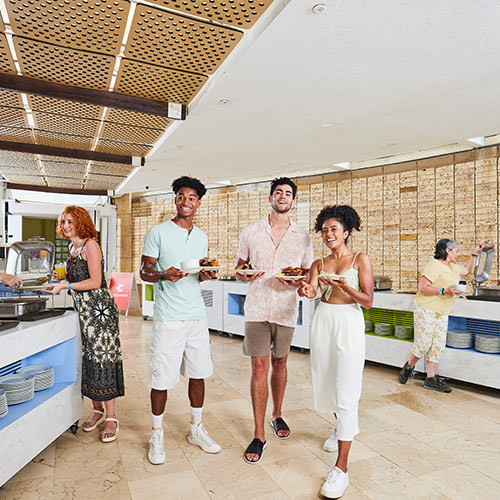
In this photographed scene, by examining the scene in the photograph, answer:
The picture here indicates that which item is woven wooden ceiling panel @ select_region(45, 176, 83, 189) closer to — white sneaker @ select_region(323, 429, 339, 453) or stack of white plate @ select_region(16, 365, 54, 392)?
stack of white plate @ select_region(16, 365, 54, 392)

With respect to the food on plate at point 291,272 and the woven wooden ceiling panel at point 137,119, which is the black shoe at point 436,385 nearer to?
the food on plate at point 291,272

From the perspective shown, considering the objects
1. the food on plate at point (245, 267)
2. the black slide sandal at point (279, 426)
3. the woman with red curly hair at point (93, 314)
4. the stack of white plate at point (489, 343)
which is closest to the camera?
the food on plate at point (245, 267)

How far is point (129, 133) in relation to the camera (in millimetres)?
4555

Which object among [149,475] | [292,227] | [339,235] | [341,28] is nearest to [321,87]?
[341,28]

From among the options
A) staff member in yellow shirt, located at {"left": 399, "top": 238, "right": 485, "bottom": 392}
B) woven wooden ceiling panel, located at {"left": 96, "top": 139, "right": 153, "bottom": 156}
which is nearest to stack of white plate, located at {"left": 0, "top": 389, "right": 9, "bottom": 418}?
woven wooden ceiling panel, located at {"left": 96, "top": 139, "right": 153, "bottom": 156}

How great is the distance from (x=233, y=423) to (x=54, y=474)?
4.42 ft

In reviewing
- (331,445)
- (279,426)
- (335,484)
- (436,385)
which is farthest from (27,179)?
(335,484)

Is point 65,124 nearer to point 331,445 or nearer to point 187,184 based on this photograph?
point 187,184

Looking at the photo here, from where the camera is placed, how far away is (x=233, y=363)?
18.0 feet

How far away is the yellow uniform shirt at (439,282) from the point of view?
4316mm

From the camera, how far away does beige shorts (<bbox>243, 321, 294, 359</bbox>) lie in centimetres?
298

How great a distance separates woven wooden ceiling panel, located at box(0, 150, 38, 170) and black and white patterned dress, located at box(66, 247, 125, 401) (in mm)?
2816

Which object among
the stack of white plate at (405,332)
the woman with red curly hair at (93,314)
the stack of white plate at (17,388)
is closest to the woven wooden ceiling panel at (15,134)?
the woman with red curly hair at (93,314)

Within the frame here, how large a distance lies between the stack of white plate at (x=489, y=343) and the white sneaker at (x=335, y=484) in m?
2.63
